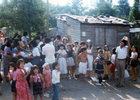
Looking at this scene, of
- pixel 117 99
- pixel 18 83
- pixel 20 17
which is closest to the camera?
pixel 18 83

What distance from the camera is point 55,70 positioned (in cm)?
524

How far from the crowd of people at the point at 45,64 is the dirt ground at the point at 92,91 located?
324 mm

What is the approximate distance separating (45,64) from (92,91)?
6.95ft

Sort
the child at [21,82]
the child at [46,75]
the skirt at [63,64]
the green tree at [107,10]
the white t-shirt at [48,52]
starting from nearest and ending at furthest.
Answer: the child at [21,82] < the child at [46,75] < the white t-shirt at [48,52] < the skirt at [63,64] < the green tree at [107,10]

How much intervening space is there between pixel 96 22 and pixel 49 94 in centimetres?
659

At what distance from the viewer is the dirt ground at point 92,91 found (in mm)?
5969

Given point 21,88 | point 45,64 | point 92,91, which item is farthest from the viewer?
point 92,91

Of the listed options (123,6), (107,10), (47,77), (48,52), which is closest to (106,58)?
(48,52)

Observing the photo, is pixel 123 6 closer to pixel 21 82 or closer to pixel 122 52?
pixel 122 52

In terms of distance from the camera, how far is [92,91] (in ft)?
21.5

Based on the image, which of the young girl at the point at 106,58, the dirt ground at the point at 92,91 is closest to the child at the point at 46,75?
the dirt ground at the point at 92,91

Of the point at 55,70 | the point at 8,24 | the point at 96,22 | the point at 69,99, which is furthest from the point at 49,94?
the point at 8,24

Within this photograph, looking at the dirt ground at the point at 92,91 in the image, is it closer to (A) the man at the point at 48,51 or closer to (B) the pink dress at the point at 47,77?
(B) the pink dress at the point at 47,77

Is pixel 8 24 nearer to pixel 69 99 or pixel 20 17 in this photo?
pixel 20 17
